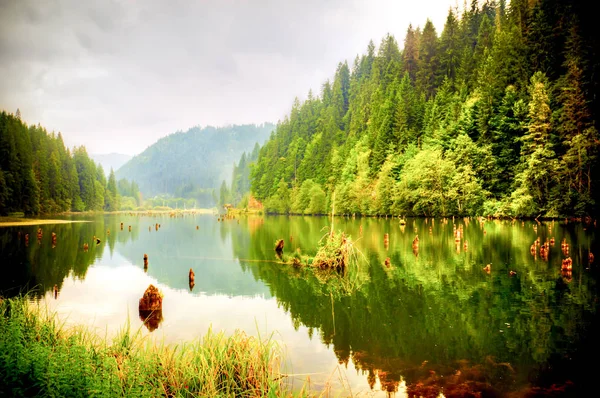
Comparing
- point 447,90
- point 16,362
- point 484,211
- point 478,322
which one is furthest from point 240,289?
point 447,90

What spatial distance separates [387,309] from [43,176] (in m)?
126

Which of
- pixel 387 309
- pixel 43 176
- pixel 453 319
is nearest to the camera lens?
pixel 453 319

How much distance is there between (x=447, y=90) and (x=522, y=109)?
90.8 feet

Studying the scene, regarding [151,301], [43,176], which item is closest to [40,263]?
[151,301]

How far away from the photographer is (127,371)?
7012 mm

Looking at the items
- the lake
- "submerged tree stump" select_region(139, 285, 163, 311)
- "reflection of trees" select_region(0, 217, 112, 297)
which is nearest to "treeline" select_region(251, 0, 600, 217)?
the lake

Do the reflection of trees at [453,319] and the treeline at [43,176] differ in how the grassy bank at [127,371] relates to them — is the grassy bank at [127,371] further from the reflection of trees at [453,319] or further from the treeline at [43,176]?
the treeline at [43,176]

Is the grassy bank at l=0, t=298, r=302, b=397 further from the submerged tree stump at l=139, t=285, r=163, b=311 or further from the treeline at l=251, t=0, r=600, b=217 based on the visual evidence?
the treeline at l=251, t=0, r=600, b=217

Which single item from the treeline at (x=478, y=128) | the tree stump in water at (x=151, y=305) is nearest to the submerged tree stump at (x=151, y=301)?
the tree stump in water at (x=151, y=305)

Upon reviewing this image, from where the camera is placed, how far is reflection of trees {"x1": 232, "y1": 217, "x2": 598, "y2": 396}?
9.59 metres

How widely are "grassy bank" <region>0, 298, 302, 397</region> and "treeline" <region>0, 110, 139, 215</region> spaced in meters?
93.7

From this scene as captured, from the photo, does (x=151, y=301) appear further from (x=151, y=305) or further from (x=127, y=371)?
(x=127, y=371)

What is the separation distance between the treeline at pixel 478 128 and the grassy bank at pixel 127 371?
189 feet

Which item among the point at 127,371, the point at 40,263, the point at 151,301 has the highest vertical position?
the point at 127,371
